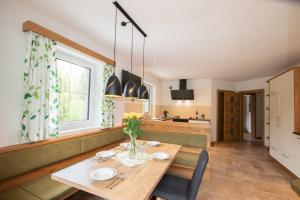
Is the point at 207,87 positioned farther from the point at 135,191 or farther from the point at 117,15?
the point at 135,191

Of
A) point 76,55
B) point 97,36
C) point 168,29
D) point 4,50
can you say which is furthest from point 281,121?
point 4,50

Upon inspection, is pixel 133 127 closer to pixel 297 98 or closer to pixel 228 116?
pixel 297 98

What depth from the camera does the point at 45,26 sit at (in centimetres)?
195

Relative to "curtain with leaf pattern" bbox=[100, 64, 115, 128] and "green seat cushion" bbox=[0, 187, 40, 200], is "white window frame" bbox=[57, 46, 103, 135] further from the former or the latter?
"green seat cushion" bbox=[0, 187, 40, 200]

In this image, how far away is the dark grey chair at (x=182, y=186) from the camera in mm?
1374

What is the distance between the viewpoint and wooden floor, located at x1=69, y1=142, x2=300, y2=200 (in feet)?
7.30

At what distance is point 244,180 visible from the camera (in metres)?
2.70

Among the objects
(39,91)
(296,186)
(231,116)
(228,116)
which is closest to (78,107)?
(39,91)

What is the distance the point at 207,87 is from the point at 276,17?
4085 millimetres

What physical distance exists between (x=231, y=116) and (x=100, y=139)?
542 cm

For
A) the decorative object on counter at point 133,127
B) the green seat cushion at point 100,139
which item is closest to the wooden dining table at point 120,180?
the decorative object on counter at point 133,127

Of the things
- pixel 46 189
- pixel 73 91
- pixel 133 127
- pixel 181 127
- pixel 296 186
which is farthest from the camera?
pixel 181 127

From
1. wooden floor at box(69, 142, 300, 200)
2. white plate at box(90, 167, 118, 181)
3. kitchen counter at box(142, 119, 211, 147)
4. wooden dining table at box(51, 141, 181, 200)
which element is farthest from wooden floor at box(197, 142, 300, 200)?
white plate at box(90, 167, 118, 181)

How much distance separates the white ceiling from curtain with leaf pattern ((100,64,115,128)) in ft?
1.67
